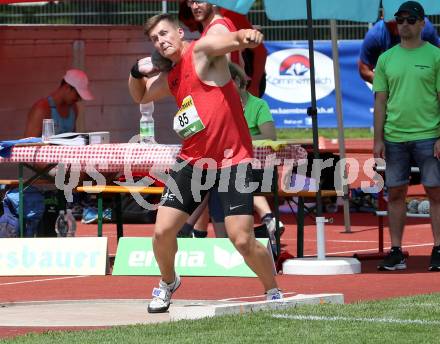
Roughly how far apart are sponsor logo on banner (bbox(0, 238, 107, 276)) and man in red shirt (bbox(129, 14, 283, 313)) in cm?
265

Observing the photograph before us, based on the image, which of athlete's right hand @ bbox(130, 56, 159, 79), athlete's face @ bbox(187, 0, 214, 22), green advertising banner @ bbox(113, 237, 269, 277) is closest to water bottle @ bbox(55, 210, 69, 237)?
green advertising banner @ bbox(113, 237, 269, 277)

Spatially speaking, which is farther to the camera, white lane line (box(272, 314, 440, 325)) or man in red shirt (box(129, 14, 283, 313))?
man in red shirt (box(129, 14, 283, 313))

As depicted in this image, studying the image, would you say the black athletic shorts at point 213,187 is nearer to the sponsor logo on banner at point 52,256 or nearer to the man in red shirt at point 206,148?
the man in red shirt at point 206,148

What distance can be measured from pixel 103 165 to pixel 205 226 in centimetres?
162

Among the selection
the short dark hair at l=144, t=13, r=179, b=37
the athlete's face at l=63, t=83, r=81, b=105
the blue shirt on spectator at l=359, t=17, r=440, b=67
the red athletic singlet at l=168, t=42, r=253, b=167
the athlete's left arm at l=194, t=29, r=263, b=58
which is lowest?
the athlete's face at l=63, t=83, r=81, b=105

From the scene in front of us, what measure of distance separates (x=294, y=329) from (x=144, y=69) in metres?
2.36

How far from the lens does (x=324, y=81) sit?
2569 cm

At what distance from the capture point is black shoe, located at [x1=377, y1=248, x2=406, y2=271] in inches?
430

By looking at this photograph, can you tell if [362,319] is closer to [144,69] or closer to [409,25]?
[144,69]

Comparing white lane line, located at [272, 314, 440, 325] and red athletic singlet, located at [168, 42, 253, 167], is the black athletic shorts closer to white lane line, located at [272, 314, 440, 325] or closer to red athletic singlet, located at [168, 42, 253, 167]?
red athletic singlet, located at [168, 42, 253, 167]

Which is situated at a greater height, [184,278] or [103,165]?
[103,165]

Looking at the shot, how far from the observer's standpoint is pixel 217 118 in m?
8.40

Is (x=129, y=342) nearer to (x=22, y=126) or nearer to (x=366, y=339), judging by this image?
(x=366, y=339)

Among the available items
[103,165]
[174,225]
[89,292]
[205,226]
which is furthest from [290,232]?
[174,225]
